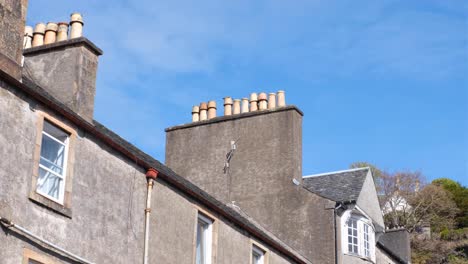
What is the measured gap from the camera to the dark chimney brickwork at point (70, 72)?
18391 mm

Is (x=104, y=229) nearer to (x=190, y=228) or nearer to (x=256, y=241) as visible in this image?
(x=190, y=228)

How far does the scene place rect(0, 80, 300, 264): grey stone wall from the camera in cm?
1503

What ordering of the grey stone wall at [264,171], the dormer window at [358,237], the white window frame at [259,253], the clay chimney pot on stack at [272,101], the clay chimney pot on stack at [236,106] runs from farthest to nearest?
the clay chimney pot on stack at [236,106] < the clay chimney pot on stack at [272,101] < the dormer window at [358,237] < the grey stone wall at [264,171] < the white window frame at [259,253]

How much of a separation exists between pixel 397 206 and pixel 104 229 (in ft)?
195

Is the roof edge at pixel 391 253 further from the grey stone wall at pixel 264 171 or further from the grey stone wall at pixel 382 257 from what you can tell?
the grey stone wall at pixel 264 171

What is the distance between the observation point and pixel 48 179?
16.2 m

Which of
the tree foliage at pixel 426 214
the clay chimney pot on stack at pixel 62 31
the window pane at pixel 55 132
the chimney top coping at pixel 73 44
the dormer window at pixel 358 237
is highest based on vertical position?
the tree foliage at pixel 426 214

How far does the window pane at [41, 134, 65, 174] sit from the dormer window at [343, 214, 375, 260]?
15.2m

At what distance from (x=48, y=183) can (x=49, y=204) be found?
0.58 meters

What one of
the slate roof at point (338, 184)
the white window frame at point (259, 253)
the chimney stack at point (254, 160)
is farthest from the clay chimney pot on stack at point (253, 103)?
the white window frame at point (259, 253)

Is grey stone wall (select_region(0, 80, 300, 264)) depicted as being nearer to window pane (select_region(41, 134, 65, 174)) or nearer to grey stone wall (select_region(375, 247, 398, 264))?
window pane (select_region(41, 134, 65, 174))

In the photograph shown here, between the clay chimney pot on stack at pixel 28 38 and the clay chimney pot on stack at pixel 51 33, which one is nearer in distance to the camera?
the clay chimney pot on stack at pixel 51 33

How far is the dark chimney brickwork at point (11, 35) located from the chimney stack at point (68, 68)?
2191mm

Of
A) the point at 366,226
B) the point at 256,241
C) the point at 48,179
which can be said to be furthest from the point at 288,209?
the point at 48,179
